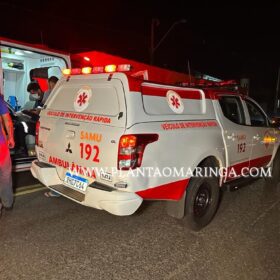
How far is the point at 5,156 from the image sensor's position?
161 inches

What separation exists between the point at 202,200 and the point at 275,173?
2903 mm

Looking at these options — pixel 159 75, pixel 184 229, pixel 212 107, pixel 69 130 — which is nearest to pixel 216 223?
pixel 184 229

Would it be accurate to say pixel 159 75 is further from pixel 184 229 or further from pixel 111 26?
pixel 111 26

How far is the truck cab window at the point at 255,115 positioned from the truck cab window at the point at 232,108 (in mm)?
289

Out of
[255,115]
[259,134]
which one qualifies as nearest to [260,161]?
[259,134]

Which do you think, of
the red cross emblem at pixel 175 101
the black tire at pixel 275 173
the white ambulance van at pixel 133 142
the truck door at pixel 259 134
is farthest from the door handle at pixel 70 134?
the black tire at pixel 275 173

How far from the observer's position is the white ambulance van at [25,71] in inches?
267

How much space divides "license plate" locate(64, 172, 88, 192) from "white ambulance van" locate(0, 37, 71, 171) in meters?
2.71

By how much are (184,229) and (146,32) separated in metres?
49.5

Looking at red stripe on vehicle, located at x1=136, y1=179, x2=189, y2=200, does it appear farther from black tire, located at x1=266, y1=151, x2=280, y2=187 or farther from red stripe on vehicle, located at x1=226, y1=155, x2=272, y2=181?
black tire, located at x1=266, y1=151, x2=280, y2=187

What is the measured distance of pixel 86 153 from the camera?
356 centimetres

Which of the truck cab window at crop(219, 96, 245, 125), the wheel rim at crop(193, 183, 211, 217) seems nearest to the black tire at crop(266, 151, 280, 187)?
the truck cab window at crop(219, 96, 245, 125)

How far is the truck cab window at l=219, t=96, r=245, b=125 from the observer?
4.64 m

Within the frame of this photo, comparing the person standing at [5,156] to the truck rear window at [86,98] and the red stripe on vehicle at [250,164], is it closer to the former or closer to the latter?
the truck rear window at [86,98]
